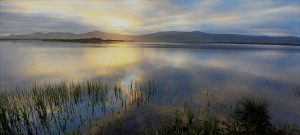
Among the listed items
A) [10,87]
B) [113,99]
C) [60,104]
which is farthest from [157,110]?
[10,87]

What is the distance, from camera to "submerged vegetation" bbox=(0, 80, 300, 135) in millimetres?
11539

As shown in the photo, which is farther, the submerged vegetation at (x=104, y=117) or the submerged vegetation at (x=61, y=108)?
the submerged vegetation at (x=61, y=108)

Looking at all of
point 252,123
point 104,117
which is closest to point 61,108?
point 104,117

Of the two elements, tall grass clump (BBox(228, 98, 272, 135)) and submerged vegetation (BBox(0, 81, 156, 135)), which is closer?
tall grass clump (BBox(228, 98, 272, 135))

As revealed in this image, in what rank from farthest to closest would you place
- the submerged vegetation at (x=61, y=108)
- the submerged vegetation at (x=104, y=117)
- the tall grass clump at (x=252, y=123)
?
the submerged vegetation at (x=61, y=108)
the submerged vegetation at (x=104, y=117)
the tall grass clump at (x=252, y=123)

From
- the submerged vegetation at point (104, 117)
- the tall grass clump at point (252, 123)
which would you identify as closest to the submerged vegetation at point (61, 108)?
the submerged vegetation at point (104, 117)

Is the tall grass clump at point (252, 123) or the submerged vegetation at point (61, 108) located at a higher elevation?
the tall grass clump at point (252, 123)

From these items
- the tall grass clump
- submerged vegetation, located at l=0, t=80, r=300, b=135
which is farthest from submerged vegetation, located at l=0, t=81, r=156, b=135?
the tall grass clump

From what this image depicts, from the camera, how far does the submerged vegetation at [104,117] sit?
11539 millimetres

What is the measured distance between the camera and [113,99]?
18562mm

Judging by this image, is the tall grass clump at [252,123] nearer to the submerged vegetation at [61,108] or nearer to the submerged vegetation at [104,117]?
Answer: the submerged vegetation at [104,117]

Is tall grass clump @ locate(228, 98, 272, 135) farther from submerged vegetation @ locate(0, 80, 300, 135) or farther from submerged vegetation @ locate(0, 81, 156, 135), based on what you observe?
submerged vegetation @ locate(0, 81, 156, 135)

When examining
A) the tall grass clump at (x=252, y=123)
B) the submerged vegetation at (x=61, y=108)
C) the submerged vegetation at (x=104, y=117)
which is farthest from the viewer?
the submerged vegetation at (x=61, y=108)

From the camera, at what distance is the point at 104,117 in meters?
14.3
